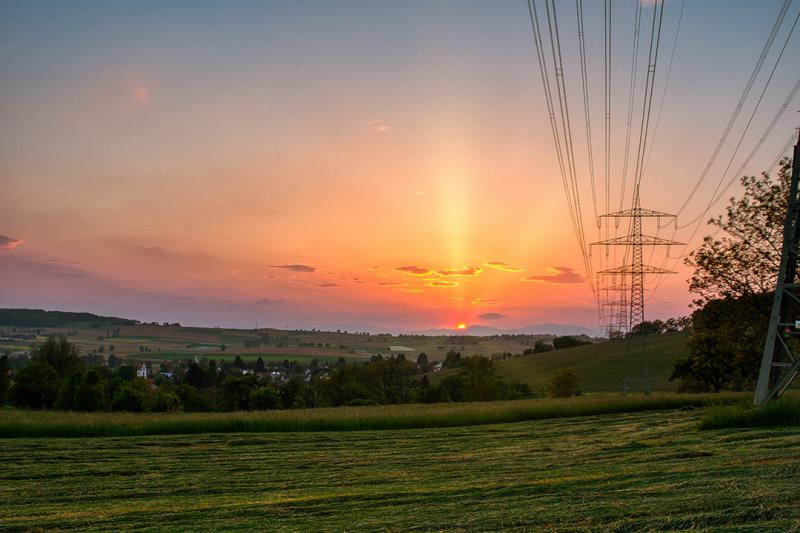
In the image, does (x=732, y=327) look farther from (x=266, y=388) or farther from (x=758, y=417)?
(x=266, y=388)

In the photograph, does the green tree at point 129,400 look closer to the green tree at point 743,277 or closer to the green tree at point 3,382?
the green tree at point 3,382

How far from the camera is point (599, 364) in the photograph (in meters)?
99.8

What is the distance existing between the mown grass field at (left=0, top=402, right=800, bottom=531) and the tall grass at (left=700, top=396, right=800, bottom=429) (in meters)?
0.74

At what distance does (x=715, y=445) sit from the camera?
1343cm

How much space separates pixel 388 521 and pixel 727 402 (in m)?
27.0

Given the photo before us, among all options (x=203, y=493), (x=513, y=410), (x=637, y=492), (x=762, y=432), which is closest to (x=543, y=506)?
(x=637, y=492)

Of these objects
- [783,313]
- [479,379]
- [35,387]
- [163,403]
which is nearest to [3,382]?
[35,387]

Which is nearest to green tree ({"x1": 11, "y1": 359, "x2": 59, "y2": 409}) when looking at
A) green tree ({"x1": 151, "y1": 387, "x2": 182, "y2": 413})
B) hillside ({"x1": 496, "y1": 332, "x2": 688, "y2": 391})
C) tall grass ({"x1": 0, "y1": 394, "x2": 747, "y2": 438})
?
green tree ({"x1": 151, "y1": 387, "x2": 182, "y2": 413})

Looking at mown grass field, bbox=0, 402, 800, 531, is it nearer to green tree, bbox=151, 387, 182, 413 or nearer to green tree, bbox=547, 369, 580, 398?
green tree, bbox=151, 387, 182, 413

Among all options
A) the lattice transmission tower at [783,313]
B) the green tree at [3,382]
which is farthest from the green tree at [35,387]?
the lattice transmission tower at [783,313]

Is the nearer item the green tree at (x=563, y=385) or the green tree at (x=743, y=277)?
the green tree at (x=743, y=277)

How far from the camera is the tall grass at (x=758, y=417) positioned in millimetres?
17453

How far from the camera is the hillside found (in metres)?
84.3

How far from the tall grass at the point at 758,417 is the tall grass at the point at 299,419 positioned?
36.2 ft
